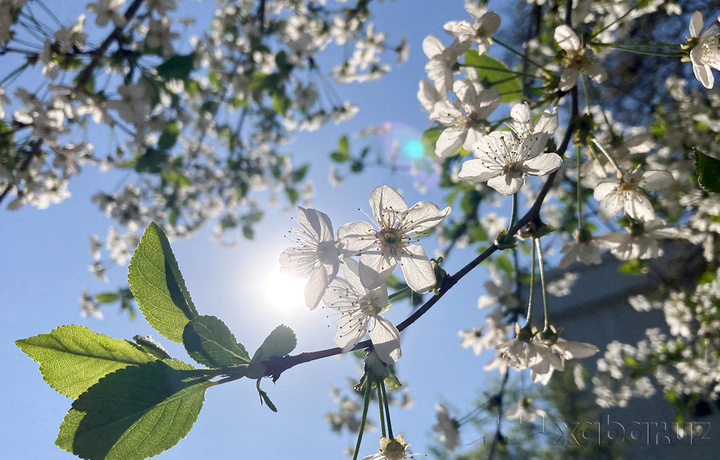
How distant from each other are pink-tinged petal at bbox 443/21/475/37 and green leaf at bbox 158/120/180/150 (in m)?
1.57

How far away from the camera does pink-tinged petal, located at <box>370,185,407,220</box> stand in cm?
73

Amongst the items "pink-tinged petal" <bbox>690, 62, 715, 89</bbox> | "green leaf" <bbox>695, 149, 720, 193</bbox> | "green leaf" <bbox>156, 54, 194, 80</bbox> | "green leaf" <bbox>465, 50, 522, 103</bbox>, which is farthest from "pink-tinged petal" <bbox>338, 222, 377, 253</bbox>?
"green leaf" <bbox>156, 54, 194, 80</bbox>

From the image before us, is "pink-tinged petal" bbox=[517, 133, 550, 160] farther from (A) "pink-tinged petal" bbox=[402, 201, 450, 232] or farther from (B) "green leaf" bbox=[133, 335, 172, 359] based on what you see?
(B) "green leaf" bbox=[133, 335, 172, 359]

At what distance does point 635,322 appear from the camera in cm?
678

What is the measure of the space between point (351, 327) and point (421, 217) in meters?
0.22

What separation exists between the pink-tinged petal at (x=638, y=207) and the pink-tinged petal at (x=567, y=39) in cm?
32

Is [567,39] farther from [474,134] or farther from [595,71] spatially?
[474,134]

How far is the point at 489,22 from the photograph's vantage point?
105cm

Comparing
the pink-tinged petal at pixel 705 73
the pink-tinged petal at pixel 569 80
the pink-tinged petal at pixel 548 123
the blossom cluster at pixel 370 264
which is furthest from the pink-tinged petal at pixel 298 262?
the pink-tinged petal at pixel 705 73

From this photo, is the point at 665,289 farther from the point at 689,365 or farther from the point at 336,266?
the point at 336,266

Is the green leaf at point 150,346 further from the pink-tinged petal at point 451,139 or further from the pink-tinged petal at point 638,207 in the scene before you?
the pink-tinged petal at point 638,207

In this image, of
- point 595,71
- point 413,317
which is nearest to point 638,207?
point 595,71

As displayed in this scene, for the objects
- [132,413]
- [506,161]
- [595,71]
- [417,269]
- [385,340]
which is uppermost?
[595,71]

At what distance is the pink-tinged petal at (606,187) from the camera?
36.7 inches
